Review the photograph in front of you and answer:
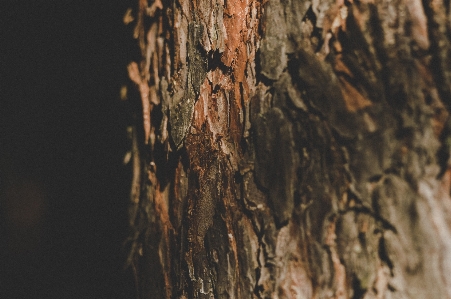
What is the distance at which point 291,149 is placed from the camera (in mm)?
440

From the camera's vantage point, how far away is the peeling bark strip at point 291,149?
367 mm

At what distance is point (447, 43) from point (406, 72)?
0.16ft

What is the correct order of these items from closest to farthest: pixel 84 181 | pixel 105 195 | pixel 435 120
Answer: pixel 435 120 < pixel 105 195 < pixel 84 181

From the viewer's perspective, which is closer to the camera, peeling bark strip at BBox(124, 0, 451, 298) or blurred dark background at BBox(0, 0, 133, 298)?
peeling bark strip at BBox(124, 0, 451, 298)

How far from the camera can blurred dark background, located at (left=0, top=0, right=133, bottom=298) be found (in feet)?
2.27

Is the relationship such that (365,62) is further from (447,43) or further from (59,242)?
(59,242)

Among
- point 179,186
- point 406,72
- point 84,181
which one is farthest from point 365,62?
point 84,181

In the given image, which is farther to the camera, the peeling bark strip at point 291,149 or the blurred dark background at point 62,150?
the blurred dark background at point 62,150

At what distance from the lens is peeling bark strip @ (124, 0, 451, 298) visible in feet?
1.20

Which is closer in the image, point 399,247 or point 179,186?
point 399,247

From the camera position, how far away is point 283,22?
1.50ft

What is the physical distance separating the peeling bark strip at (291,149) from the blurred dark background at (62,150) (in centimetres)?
10

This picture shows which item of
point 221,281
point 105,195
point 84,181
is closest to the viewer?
point 221,281

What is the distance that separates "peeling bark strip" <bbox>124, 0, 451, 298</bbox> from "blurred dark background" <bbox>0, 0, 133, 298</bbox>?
0.10 m
